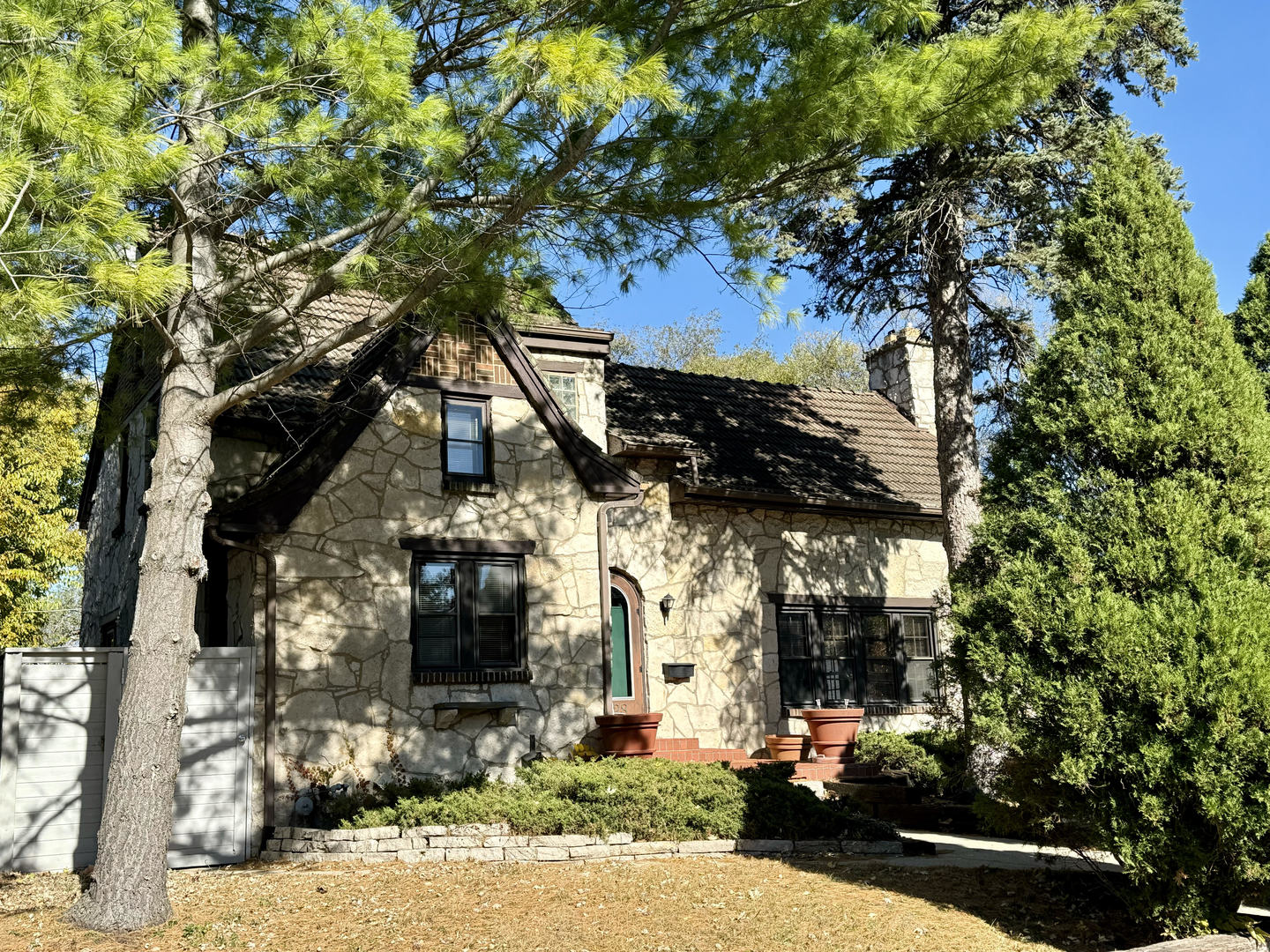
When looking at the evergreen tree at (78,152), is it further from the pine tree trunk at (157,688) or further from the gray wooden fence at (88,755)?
the gray wooden fence at (88,755)

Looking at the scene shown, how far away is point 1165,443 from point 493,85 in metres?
5.22

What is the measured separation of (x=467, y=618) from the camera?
12.1m

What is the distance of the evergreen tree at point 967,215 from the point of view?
12742 millimetres

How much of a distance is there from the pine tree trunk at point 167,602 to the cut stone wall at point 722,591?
Result: 789cm

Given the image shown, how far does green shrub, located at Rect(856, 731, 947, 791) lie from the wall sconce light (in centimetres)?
312

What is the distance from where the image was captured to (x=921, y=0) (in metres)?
8.02

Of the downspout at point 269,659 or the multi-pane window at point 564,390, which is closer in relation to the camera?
the downspout at point 269,659

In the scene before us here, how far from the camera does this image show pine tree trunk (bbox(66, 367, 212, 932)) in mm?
6953

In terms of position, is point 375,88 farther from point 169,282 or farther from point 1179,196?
point 1179,196

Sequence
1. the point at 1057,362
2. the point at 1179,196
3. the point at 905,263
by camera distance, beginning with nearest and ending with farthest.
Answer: the point at 1057,362 → the point at 1179,196 → the point at 905,263

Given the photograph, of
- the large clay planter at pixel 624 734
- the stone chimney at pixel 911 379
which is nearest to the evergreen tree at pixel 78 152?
the large clay planter at pixel 624 734

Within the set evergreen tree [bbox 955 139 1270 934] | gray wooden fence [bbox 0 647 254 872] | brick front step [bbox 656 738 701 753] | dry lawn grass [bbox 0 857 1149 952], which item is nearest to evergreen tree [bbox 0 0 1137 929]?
dry lawn grass [bbox 0 857 1149 952]

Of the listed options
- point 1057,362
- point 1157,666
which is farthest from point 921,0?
point 1157,666

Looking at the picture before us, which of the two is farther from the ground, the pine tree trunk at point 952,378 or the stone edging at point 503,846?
the pine tree trunk at point 952,378
